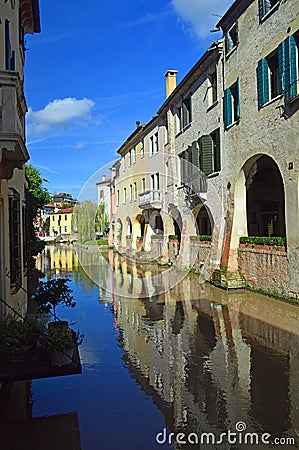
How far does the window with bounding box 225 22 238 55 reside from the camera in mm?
15867

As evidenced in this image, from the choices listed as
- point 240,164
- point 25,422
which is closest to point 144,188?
point 240,164

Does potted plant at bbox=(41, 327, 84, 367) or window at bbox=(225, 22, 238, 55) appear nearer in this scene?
potted plant at bbox=(41, 327, 84, 367)

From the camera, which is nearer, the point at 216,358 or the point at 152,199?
the point at 216,358

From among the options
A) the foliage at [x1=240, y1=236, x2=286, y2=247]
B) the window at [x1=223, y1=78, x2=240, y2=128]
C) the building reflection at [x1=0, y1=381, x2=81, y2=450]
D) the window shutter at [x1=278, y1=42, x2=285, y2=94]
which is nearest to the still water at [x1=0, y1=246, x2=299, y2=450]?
the building reflection at [x1=0, y1=381, x2=81, y2=450]

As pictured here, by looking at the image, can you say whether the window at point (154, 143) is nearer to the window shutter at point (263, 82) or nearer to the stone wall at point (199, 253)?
the stone wall at point (199, 253)

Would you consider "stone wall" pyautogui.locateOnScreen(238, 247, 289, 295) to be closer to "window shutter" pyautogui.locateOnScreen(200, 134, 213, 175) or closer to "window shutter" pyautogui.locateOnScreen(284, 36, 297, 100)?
"window shutter" pyautogui.locateOnScreen(200, 134, 213, 175)

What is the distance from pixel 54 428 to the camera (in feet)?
16.7

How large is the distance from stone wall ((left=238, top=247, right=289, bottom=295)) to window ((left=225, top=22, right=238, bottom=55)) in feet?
26.3

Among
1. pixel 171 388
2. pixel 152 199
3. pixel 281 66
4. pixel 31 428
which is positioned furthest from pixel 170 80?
pixel 31 428

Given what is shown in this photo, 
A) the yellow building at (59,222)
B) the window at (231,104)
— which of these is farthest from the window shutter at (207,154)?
the yellow building at (59,222)

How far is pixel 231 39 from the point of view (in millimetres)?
16312

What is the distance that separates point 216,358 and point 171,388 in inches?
66.0

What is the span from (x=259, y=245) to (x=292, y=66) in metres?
5.95

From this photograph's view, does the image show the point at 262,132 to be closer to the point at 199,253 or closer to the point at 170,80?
the point at 199,253
